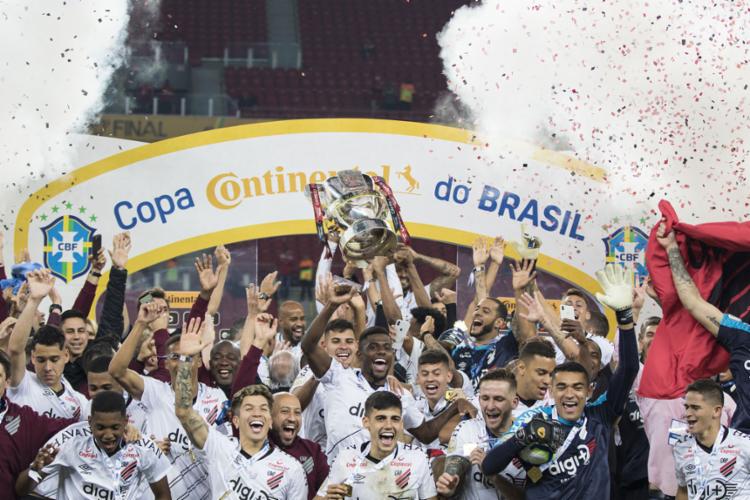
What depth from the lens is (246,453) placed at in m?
5.98

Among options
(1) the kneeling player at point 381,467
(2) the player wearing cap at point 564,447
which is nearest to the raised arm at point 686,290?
(2) the player wearing cap at point 564,447

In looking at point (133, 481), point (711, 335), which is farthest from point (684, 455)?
point (133, 481)

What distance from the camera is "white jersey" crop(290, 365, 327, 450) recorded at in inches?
277

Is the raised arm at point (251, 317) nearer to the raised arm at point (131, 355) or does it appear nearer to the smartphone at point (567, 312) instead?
the raised arm at point (131, 355)

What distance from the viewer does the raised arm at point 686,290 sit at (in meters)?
6.43

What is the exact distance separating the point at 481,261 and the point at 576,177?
129 inches

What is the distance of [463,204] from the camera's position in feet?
41.8

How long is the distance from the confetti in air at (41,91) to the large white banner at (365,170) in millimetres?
445

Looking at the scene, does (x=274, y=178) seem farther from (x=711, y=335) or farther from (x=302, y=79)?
(x=711, y=335)

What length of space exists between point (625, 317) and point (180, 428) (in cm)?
241

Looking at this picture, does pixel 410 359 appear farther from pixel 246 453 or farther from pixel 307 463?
pixel 246 453

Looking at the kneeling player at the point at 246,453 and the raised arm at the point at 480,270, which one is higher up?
the raised arm at the point at 480,270

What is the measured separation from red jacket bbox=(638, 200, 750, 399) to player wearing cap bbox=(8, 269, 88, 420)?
3054mm

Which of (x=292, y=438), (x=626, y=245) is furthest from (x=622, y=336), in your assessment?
(x=626, y=245)
